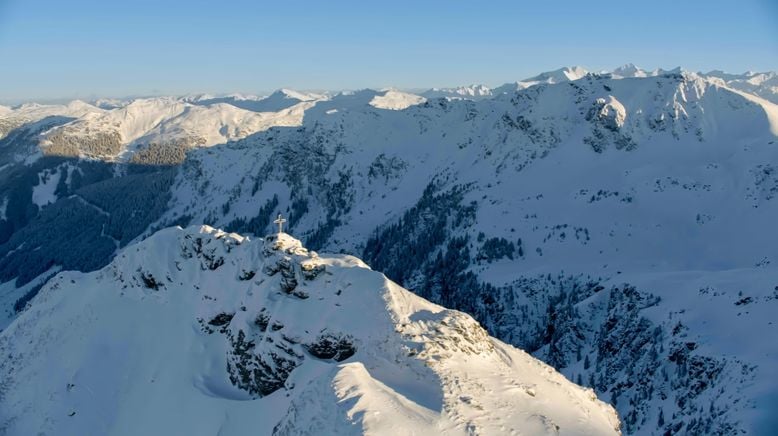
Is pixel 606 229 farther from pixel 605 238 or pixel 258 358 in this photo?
pixel 258 358

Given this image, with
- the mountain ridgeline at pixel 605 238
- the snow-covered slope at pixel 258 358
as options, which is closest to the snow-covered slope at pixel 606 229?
the mountain ridgeline at pixel 605 238

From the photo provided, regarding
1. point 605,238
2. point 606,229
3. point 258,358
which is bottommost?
point 605,238

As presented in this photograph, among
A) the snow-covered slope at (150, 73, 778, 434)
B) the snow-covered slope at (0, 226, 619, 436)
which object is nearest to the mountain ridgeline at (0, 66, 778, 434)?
the snow-covered slope at (150, 73, 778, 434)

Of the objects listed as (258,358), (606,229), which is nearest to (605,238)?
(606,229)

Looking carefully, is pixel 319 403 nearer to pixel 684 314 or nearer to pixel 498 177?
pixel 684 314

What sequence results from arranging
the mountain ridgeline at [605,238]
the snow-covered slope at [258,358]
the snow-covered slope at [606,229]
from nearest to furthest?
1. the snow-covered slope at [258,358]
2. the mountain ridgeline at [605,238]
3. the snow-covered slope at [606,229]

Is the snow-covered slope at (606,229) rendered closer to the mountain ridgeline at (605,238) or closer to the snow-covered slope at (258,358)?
the mountain ridgeline at (605,238)

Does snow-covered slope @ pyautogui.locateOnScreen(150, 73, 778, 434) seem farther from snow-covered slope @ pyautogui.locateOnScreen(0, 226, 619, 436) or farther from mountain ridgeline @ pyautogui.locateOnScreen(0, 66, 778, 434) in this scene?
snow-covered slope @ pyautogui.locateOnScreen(0, 226, 619, 436)

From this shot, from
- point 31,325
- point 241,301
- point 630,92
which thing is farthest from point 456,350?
point 630,92
